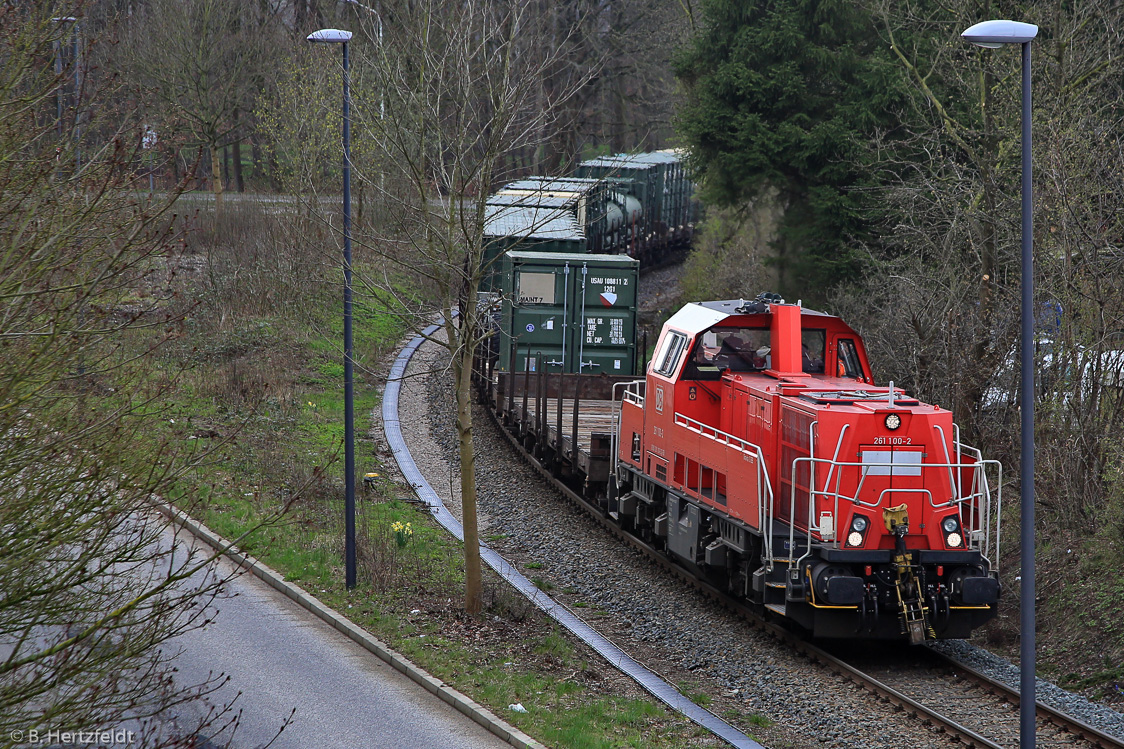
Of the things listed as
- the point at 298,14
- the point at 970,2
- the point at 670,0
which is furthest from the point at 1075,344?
the point at 670,0

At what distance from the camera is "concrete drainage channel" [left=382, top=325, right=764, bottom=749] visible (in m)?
9.37

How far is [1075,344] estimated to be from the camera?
14406 mm

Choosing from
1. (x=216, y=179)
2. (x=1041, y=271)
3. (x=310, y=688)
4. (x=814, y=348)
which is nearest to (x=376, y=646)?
(x=310, y=688)

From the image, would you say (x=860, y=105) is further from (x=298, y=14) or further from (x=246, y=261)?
(x=298, y=14)

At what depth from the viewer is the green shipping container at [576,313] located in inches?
802

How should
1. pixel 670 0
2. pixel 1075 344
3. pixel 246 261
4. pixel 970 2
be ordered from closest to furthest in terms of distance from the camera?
pixel 1075 344, pixel 970 2, pixel 246 261, pixel 670 0

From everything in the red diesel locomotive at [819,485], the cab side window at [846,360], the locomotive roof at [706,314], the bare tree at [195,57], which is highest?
the bare tree at [195,57]

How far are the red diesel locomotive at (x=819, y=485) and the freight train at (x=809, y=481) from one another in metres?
0.02

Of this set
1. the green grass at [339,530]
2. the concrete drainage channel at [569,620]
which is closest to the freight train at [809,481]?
the concrete drainage channel at [569,620]

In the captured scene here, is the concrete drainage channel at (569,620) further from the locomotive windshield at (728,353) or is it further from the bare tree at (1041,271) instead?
the bare tree at (1041,271)

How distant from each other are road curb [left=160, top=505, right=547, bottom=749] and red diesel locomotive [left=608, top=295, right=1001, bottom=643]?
3318 millimetres

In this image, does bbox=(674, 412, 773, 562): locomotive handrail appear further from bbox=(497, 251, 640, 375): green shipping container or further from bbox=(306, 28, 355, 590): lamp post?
bbox=(497, 251, 640, 375): green shipping container

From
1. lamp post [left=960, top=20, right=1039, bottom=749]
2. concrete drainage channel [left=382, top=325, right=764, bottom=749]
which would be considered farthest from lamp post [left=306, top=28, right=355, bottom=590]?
lamp post [left=960, top=20, right=1039, bottom=749]

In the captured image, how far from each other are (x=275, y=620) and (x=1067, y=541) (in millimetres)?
10002
